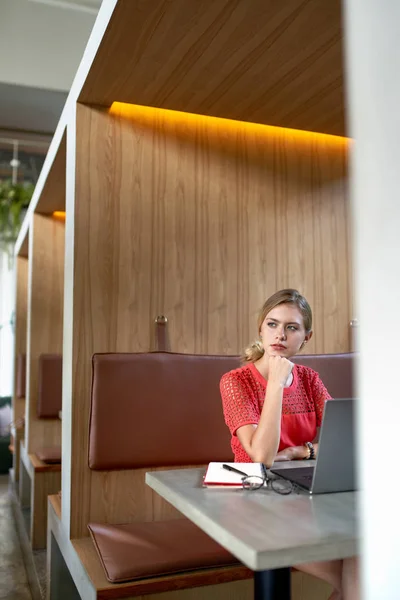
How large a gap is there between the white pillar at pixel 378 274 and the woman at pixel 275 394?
1126mm

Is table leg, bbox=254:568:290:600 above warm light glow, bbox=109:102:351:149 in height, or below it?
below

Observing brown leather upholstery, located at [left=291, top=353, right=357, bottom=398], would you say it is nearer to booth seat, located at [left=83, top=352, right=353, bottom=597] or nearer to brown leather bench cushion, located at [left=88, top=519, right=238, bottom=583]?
booth seat, located at [left=83, top=352, right=353, bottom=597]

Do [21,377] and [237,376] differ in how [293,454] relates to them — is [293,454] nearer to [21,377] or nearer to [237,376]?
[237,376]

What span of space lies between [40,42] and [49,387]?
110 inches

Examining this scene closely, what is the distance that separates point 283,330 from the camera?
198cm

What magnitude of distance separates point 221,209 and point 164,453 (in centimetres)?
110

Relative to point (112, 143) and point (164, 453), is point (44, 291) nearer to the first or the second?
point (112, 143)

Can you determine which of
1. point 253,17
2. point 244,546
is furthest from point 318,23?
point 244,546

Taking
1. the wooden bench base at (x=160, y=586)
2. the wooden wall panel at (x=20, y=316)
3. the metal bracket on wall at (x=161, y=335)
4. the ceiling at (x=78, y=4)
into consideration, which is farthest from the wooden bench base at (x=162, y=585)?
the ceiling at (x=78, y=4)

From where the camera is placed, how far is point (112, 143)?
2479 mm

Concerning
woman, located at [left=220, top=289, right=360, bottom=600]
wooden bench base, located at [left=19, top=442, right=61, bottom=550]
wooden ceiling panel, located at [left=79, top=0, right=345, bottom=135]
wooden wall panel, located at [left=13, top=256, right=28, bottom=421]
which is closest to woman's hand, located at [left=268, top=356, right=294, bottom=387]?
woman, located at [left=220, top=289, right=360, bottom=600]

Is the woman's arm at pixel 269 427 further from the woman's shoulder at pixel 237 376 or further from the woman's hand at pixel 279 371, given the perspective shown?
the woman's shoulder at pixel 237 376

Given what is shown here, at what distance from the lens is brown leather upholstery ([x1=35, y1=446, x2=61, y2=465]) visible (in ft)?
12.5

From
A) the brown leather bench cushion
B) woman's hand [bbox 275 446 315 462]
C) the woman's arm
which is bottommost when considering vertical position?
the brown leather bench cushion
